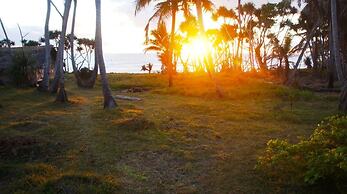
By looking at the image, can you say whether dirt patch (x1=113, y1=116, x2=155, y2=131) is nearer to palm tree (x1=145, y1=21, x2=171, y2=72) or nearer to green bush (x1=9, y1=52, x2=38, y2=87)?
green bush (x1=9, y1=52, x2=38, y2=87)

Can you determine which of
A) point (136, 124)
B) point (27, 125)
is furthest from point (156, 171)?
point (27, 125)

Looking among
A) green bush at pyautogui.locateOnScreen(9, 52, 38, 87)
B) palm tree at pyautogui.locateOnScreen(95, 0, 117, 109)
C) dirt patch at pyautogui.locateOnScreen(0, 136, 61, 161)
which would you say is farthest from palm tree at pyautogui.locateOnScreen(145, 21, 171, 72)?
dirt patch at pyautogui.locateOnScreen(0, 136, 61, 161)

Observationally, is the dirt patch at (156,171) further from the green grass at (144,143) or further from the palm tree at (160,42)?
the palm tree at (160,42)

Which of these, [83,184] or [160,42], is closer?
[83,184]

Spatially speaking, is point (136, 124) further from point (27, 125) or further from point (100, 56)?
point (100, 56)

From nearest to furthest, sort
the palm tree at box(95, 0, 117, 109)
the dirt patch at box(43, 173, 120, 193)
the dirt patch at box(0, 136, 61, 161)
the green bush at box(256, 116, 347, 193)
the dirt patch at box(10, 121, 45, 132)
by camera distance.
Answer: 1. the green bush at box(256, 116, 347, 193)
2. the dirt patch at box(43, 173, 120, 193)
3. the dirt patch at box(0, 136, 61, 161)
4. the dirt patch at box(10, 121, 45, 132)
5. the palm tree at box(95, 0, 117, 109)

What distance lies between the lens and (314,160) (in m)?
7.09

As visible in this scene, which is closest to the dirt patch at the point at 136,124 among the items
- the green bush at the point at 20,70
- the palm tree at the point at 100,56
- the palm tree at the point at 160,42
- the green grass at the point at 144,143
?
the green grass at the point at 144,143

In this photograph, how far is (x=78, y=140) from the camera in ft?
37.1

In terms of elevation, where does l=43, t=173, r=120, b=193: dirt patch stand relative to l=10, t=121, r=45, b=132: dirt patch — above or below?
below

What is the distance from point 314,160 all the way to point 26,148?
6.76m

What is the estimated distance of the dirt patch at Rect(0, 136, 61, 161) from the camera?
31.8ft

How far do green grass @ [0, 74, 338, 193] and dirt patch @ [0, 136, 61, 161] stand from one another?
2 cm

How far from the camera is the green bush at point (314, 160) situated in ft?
22.2
